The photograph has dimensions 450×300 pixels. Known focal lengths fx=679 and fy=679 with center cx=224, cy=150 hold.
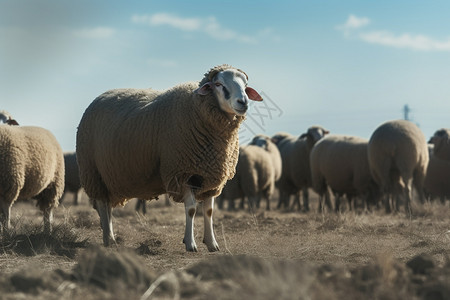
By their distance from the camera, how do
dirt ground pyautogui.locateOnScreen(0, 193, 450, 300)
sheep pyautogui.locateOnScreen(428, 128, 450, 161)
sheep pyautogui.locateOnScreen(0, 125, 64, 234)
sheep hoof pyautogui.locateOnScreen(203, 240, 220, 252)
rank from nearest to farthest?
A: 1. dirt ground pyautogui.locateOnScreen(0, 193, 450, 300)
2. sheep hoof pyautogui.locateOnScreen(203, 240, 220, 252)
3. sheep pyautogui.locateOnScreen(0, 125, 64, 234)
4. sheep pyautogui.locateOnScreen(428, 128, 450, 161)

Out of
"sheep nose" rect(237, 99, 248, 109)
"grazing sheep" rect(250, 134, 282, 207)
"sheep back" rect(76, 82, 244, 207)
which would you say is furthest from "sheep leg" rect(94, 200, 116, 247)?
"grazing sheep" rect(250, 134, 282, 207)

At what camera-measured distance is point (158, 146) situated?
8797mm

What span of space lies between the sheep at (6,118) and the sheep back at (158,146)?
14.0ft

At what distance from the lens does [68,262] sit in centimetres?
756

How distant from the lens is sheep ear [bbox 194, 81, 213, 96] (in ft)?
27.9

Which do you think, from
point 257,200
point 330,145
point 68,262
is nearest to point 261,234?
point 68,262

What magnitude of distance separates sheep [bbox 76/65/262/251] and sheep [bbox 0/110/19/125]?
4.50 m

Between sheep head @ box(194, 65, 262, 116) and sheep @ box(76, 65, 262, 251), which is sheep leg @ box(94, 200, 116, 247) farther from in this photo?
sheep head @ box(194, 65, 262, 116)

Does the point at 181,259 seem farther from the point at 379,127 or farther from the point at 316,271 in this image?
the point at 379,127

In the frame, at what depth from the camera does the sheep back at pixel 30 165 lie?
36.3 ft

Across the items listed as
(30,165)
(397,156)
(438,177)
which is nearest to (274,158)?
(438,177)

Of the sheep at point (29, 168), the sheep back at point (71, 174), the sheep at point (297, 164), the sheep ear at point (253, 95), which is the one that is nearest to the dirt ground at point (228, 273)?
the sheep ear at point (253, 95)

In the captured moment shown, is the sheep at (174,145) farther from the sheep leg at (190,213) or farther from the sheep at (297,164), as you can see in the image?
the sheep at (297,164)

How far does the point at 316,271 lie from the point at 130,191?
4.72 metres
